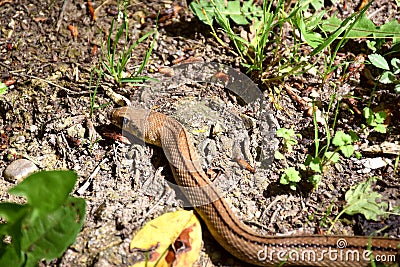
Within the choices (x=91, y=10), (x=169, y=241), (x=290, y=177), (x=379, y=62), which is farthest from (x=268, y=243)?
(x=91, y=10)

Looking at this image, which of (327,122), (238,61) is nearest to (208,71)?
(238,61)

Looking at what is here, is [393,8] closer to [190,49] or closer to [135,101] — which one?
[190,49]

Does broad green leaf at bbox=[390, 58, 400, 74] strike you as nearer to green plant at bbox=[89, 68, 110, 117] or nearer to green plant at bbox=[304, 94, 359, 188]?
green plant at bbox=[304, 94, 359, 188]

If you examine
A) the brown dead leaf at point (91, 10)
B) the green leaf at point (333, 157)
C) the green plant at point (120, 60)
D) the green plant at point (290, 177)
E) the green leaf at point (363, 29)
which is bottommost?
the green plant at point (290, 177)

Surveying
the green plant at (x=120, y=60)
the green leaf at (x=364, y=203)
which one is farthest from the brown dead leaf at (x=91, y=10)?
the green leaf at (x=364, y=203)

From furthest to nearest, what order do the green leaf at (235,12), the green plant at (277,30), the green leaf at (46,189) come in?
1. the green leaf at (235,12)
2. the green plant at (277,30)
3. the green leaf at (46,189)

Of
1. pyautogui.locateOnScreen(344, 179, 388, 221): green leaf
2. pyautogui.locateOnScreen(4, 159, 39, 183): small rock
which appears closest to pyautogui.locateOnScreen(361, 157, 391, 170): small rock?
pyautogui.locateOnScreen(344, 179, 388, 221): green leaf

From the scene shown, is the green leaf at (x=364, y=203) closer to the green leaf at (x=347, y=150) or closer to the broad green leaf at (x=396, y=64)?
the green leaf at (x=347, y=150)
